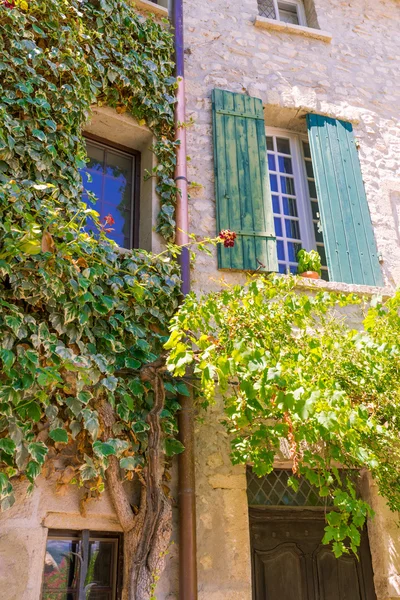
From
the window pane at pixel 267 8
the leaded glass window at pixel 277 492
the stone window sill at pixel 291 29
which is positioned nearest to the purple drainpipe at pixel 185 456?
the leaded glass window at pixel 277 492

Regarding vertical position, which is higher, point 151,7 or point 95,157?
point 151,7

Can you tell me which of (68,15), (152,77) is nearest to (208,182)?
(152,77)

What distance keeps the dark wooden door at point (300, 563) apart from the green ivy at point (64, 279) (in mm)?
1145

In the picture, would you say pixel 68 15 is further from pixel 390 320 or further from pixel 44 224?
pixel 390 320

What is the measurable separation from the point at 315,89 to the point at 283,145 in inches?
25.1

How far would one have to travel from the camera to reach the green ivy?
3.10 meters

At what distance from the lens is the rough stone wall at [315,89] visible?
4035 mm

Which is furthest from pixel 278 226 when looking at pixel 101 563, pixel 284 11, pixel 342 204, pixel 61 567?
pixel 61 567

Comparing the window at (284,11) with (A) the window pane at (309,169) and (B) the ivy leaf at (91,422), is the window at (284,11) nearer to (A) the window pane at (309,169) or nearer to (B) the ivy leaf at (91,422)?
(A) the window pane at (309,169)

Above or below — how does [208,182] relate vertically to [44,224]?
above

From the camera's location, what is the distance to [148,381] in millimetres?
3607

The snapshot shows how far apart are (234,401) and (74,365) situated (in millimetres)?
→ 933

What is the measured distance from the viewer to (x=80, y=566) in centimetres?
328

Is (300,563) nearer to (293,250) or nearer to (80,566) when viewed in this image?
(80,566)
